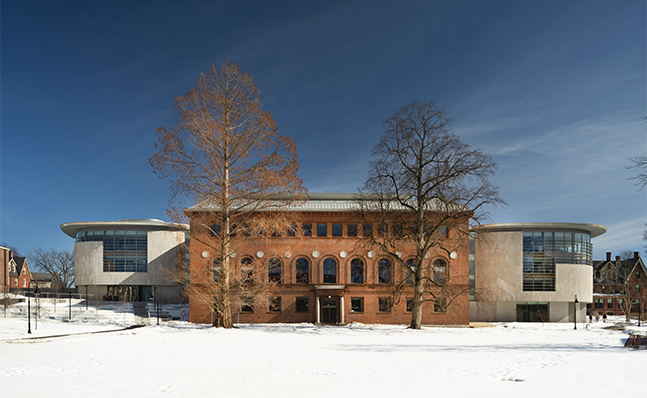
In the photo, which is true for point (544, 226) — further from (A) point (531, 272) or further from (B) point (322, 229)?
(B) point (322, 229)

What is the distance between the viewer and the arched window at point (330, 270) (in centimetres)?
4503

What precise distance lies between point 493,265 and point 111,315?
4158cm

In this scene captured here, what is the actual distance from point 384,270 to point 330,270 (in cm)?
500

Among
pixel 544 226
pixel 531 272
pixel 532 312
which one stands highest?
pixel 544 226

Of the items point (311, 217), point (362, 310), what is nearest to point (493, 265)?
point (362, 310)

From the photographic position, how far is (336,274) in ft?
148

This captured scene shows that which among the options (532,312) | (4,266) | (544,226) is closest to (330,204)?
(544,226)

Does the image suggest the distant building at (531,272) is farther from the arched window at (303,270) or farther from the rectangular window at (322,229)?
the arched window at (303,270)

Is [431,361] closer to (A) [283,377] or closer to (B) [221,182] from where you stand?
(A) [283,377]

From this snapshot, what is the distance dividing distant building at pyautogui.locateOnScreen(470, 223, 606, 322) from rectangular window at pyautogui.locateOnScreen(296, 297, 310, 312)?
76.0ft

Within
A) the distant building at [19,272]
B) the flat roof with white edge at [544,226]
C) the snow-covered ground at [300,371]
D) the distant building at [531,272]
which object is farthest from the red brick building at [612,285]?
the distant building at [19,272]

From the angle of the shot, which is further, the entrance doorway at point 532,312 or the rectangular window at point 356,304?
the entrance doorway at point 532,312

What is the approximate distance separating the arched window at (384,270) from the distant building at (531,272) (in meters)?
17.1

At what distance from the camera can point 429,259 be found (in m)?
44.3
